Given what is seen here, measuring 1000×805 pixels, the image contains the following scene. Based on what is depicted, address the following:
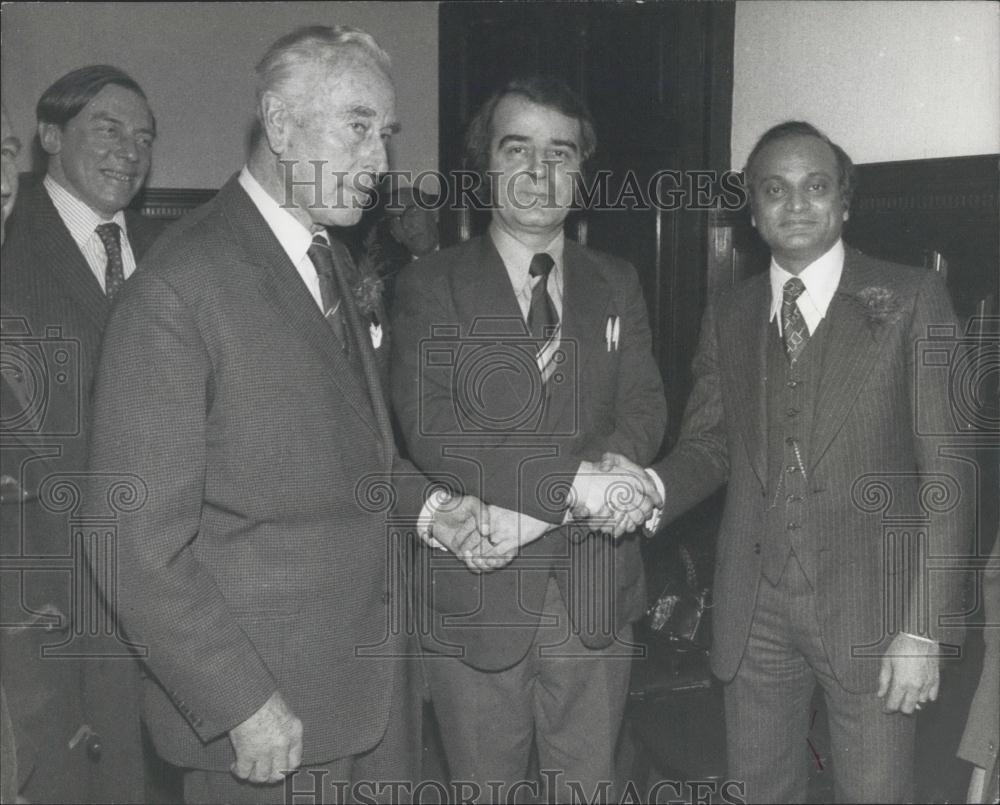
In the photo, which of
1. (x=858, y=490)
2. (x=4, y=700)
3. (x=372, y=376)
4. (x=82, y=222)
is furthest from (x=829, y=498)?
(x=82, y=222)

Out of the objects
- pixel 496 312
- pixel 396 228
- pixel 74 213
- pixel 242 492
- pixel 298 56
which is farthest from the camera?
pixel 396 228

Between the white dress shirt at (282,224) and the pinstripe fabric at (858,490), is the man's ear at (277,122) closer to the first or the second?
the white dress shirt at (282,224)

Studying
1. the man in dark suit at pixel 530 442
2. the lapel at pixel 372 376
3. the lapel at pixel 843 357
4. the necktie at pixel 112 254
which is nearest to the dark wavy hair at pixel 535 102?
the man in dark suit at pixel 530 442

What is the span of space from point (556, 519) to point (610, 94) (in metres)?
1.78

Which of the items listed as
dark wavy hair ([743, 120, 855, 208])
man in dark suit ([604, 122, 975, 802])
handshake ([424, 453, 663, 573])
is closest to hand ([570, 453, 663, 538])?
handshake ([424, 453, 663, 573])

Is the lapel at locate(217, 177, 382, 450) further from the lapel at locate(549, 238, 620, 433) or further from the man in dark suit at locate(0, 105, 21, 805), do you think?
the lapel at locate(549, 238, 620, 433)

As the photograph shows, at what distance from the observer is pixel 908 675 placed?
6.53 ft

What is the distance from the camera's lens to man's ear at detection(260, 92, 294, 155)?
1887 millimetres

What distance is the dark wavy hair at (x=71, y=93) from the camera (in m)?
2.48

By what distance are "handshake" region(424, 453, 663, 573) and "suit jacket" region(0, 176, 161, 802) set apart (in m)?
0.94

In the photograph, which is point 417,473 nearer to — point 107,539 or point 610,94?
point 107,539

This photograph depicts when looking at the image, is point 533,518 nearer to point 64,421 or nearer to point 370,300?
point 370,300

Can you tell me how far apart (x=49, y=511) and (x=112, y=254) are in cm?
71

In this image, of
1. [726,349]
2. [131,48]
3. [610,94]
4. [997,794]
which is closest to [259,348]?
[726,349]
